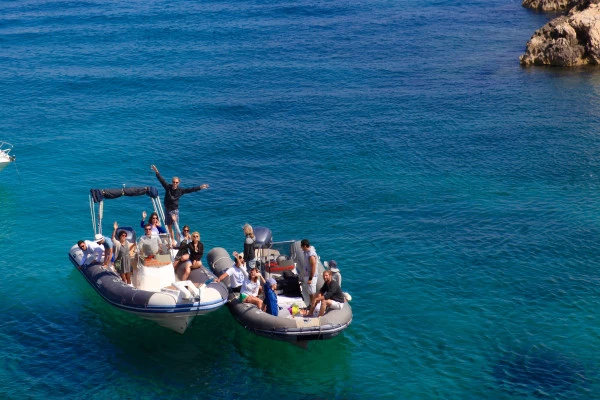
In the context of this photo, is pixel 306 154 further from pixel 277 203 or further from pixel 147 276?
pixel 147 276

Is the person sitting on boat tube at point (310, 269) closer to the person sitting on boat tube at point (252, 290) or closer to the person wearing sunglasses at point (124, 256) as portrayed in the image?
the person sitting on boat tube at point (252, 290)

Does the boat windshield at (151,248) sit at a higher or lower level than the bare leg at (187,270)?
higher

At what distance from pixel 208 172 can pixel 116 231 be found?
12.5 m

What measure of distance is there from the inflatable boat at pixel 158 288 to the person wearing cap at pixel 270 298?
1.22 meters

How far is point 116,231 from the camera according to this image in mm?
27016

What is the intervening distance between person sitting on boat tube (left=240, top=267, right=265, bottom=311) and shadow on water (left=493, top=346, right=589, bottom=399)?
24.0 feet

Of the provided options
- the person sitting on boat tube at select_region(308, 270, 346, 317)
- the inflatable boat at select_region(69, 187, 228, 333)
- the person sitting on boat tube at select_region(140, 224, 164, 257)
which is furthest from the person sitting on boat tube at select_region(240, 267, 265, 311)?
the person sitting on boat tube at select_region(140, 224, 164, 257)

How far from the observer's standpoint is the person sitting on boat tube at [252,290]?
23.5 m

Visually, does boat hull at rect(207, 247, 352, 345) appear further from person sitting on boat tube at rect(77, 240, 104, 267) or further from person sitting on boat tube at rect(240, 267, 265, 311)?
person sitting on boat tube at rect(77, 240, 104, 267)

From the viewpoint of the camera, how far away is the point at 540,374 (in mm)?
22562

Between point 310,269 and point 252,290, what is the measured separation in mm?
2084

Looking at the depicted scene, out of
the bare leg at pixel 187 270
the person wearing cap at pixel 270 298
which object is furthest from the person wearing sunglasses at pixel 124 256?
the person wearing cap at pixel 270 298

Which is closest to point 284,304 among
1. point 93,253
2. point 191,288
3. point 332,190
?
point 191,288

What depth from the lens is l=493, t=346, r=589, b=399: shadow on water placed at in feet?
71.7
